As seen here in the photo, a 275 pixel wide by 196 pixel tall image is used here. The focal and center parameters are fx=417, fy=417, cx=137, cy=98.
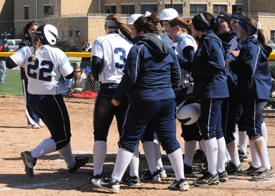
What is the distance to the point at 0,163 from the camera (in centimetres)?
638

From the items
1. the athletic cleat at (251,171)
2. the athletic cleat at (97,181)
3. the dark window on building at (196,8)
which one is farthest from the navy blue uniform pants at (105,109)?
the dark window on building at (196,8)

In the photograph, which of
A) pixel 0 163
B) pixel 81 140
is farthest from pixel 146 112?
pixel 81 140

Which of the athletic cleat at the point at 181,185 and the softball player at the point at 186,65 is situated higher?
the softball player at the point at 186,65

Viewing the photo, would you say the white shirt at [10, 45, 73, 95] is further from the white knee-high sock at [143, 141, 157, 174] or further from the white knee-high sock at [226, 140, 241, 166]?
the white knee-high sock at [226, 140, 241, 166]

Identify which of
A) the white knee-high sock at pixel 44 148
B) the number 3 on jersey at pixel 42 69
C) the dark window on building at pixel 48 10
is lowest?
the white knee-high sock at pixel 44 148

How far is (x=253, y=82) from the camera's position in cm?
545

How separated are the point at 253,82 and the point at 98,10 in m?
61.8

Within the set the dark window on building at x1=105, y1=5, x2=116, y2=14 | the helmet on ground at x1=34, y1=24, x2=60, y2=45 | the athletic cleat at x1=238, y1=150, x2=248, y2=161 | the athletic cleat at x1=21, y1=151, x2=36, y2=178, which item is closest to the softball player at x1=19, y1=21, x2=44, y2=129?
the helmet on ground at x1=34, y1=24, x2=60, y2=45

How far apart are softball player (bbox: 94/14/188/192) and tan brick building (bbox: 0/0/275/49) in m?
54.1

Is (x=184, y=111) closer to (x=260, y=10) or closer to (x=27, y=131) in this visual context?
(x=27, y=131)

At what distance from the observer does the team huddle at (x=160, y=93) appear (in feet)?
15.9

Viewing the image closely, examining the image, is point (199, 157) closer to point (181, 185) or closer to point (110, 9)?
point (181, 185)

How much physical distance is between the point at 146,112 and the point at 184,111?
2.70 ft

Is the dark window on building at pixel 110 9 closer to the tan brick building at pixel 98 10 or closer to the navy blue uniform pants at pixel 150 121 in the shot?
the tan brick building at pixel 98 10
